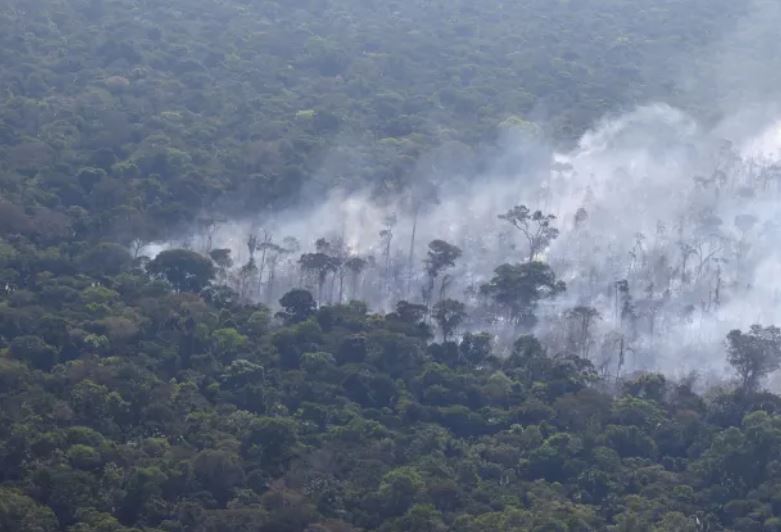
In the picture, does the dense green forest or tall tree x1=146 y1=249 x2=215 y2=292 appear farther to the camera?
tall tree x1=146 y1=249 x2=215 y2=292

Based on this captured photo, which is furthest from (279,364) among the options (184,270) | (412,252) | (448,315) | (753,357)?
(753,357)

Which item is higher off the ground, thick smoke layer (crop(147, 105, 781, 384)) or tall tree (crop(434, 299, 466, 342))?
thick smoke layer (crop(147, 105, 781, 384))

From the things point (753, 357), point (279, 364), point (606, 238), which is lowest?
point (279, 364)

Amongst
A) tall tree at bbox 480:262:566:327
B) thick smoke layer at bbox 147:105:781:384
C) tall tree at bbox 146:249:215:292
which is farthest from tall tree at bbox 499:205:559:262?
tall tree at bbox 146:249:215:292

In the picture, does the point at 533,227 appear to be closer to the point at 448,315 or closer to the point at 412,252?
the point at 412,252

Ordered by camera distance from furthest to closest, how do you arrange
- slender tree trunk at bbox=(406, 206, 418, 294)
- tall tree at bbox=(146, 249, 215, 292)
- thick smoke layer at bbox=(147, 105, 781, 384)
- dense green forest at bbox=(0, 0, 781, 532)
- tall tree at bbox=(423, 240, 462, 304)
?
slender tree trunk at bbox=(406, 206, 418, 294), tall tree at bbox=(423, 240, 462, 304), thick smoke layer at bbox=(147, 105, 781, 384), tall tree at bbox=(146, 249, 215, 292), dense green forest at bbox=(0, 0, 781, 532)

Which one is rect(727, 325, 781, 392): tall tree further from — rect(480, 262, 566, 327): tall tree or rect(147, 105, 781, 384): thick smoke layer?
rect(480, 262, 566, 327): tall tree

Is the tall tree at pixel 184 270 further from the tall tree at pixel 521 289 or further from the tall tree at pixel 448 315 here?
the tall tree at pixel 521 289
